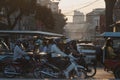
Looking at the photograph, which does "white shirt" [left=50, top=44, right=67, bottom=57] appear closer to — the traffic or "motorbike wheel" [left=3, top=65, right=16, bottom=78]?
the traffic

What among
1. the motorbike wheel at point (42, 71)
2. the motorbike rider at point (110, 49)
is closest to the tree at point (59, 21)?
the motorbike rider at point (110, 49)

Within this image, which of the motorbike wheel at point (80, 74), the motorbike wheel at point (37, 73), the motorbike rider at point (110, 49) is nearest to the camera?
the motorbike wheel at point (80, 74)

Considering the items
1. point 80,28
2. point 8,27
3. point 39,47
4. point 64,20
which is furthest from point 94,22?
point 39,47

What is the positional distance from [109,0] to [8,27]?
16.4 metres

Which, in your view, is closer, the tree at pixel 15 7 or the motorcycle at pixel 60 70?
the motorcycle at pixel 60 70

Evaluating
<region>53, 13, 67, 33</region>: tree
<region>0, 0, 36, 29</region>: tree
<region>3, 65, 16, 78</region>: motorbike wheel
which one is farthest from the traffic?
<region>53, 13, 67, 33</region>: tree

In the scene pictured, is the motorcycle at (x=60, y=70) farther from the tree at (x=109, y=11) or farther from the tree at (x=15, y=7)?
the tree at (x=15, y=7)

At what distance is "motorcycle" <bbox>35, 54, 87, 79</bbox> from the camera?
20.0 m

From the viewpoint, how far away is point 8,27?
5519 cm

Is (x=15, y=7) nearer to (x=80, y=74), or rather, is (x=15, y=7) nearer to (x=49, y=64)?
(x=49, y=64)

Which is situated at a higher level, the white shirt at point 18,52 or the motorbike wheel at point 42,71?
the white shirt at point 18,52

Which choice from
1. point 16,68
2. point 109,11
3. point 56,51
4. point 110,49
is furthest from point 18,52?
point 109,11

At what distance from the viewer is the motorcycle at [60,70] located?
65.8 ft

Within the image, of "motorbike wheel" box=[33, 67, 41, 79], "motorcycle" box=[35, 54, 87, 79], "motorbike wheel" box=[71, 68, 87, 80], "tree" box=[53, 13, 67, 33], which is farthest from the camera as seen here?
"tree" box=[53, 13, 67, 33]
